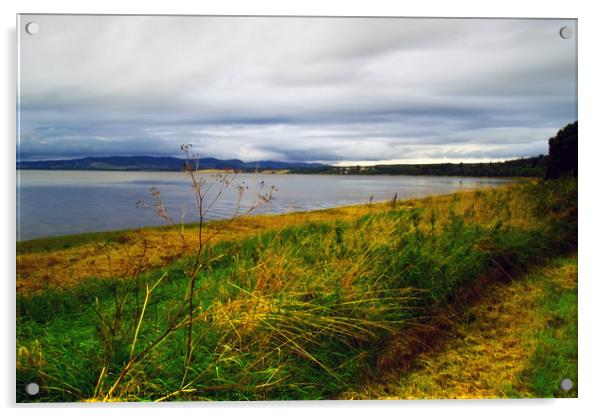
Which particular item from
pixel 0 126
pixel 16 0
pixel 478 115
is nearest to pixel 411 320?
pixel 478 115

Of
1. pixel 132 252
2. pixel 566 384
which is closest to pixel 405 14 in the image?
pixel 132 252

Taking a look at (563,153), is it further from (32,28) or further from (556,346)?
(32,28)

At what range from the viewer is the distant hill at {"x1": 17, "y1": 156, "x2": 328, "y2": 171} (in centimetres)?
301

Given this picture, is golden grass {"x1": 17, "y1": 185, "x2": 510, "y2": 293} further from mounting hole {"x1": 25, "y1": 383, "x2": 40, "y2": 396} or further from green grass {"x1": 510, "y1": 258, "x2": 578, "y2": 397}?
green grass {"x1": 510, "y1": 258, "x2": 578, "y2": 397}

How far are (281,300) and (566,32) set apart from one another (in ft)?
7.64

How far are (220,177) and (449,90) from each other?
1.44m

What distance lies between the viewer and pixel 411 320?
3.05 metres

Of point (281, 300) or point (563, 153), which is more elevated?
point (563, 153)

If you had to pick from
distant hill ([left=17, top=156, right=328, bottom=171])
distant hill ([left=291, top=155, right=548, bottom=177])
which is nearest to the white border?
distant hill ([left=17, top=156, right=328, bottom=171])

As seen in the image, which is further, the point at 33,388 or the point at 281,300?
the point at 281,300

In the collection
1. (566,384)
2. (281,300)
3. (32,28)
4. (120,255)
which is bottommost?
(566,384)

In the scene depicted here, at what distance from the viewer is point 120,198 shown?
305 cm

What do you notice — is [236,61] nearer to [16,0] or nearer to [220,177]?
[220,177]

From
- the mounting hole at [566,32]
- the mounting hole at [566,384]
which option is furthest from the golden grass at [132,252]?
the mounting hole at [566,384]
